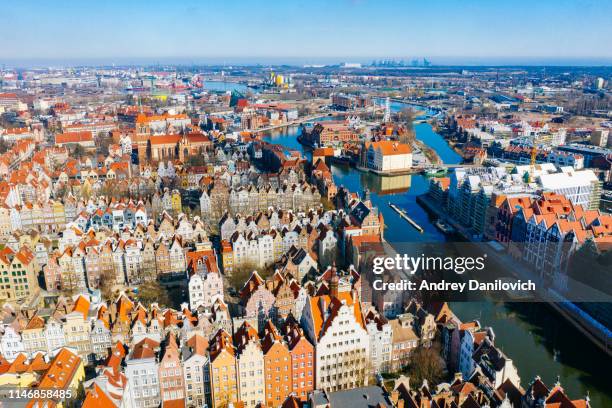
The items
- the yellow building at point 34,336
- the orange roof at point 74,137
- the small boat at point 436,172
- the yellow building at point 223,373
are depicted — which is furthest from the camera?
the orange roof at point 74,137

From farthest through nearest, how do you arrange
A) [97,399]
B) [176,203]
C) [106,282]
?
[176,203], [106,282], [97,399]

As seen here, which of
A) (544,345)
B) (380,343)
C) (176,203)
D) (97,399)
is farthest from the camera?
(176,203)

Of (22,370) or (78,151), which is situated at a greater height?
(78,151)

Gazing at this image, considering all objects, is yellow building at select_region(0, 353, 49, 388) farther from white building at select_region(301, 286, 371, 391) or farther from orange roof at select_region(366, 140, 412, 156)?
orange roof at select_region(366, 140, 412, 156)

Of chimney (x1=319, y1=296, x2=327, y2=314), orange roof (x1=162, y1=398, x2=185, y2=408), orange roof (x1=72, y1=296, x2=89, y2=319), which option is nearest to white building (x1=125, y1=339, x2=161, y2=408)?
orange roof (x1=162, y1=398, x2=185, y2=408)

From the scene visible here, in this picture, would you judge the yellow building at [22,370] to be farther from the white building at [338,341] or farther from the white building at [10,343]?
the white building at [338,341]

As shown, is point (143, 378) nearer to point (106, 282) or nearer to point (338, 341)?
point (338, 341)

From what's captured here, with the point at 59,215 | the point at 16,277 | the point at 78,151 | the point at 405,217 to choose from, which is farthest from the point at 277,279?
the point at 78,151

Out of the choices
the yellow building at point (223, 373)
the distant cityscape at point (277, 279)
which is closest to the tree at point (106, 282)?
the distant cityscape at point (277, 279)
